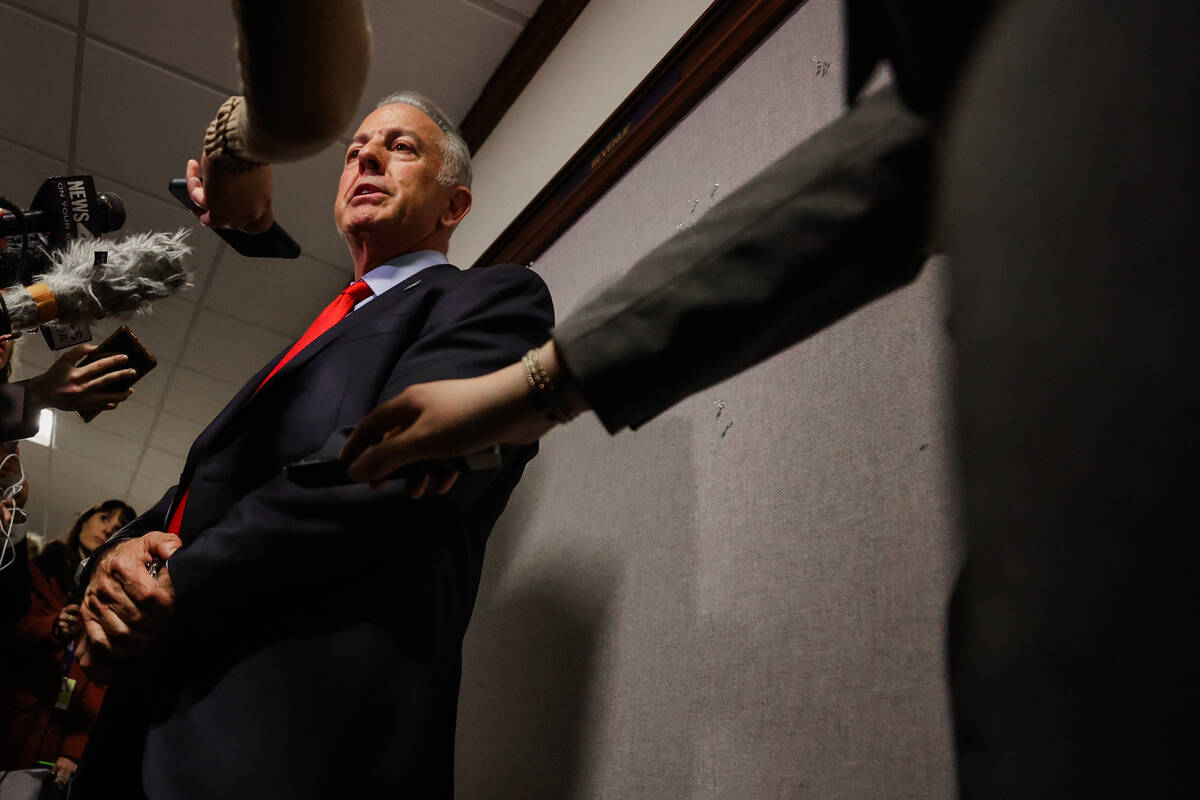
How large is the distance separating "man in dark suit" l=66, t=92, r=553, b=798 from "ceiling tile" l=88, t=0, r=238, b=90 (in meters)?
1.65

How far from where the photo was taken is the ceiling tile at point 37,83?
234cm

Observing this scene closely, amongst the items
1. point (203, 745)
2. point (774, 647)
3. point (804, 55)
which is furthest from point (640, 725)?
point (804, 55)

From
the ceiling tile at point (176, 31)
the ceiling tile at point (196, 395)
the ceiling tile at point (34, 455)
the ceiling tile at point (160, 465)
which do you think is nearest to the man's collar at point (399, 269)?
the ceiling tile at point (176, 31)

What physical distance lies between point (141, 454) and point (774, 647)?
5.09m

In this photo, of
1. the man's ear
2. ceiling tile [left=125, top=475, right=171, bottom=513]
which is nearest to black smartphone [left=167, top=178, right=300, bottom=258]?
the man's ear

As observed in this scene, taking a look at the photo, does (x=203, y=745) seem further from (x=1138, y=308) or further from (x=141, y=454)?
(x=141, y=454)

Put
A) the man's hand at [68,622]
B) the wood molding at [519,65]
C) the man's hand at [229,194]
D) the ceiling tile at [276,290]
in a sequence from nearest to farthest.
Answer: the man's hand at [229,194] → the man's hand at [68,622] → the wood molding at [519,65] → the ceiling tile at [276,290]

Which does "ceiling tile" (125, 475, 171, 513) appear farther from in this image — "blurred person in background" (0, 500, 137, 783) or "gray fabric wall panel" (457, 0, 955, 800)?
"gray fabric wall panel" (457, 0, 955, 800)

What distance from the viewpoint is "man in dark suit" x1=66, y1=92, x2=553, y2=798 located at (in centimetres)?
76

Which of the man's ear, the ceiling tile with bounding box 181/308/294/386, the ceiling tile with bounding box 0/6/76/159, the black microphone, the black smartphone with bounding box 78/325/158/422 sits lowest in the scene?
the ceiling tile with bounding box 181/308/294/386

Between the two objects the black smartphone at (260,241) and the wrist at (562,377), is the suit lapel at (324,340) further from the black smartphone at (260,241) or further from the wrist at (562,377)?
the wrist at (562,377)

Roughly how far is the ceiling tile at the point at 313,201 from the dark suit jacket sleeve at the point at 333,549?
1870mm

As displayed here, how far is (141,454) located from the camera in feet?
16.2

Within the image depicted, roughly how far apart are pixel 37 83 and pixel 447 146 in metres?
1.88
